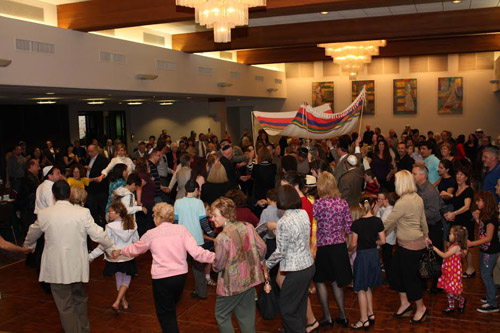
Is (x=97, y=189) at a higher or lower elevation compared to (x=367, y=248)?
higher

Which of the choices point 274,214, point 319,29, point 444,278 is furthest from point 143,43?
point 444,278

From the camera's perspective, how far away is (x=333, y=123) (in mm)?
10383

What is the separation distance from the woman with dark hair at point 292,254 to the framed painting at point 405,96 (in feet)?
55.9

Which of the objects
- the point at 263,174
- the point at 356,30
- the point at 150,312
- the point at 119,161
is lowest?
the point at 150,312

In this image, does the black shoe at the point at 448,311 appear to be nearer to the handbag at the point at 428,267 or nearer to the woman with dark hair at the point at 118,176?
the handbag at the point at 428,267

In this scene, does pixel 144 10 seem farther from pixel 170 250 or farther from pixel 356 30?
pixel 170 250

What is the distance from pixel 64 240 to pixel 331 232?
8.42ft

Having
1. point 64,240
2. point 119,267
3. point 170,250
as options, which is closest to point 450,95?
point 119,267

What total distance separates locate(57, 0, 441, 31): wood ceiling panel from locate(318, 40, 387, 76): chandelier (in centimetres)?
484

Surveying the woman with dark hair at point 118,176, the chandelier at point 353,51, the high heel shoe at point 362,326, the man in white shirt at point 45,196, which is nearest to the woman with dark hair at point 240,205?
the high heel shoe at point 362,326

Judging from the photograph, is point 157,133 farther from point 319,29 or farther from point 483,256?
point 483,256

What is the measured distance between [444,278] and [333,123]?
5.12 metres

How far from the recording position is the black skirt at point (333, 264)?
523 cm

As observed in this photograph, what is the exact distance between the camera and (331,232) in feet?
17.0
